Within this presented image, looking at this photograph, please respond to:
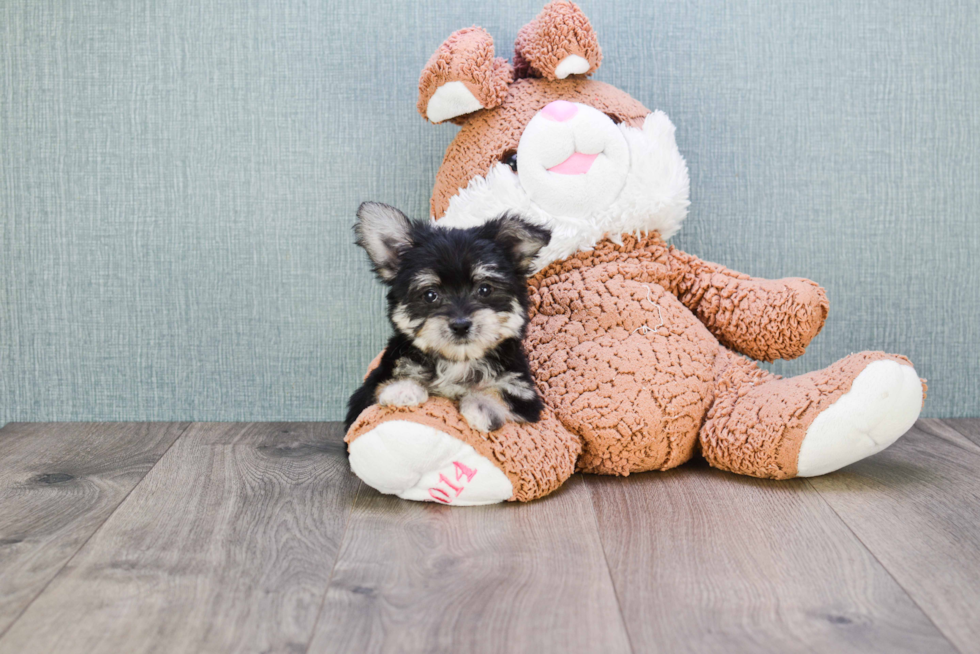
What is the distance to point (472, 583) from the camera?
142cm

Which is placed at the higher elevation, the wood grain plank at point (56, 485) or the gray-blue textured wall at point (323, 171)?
the gray-blue textured wall at point (323, 171)

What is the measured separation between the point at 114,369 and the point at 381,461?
3.89ft

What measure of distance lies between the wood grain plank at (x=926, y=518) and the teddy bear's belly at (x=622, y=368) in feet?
1.19

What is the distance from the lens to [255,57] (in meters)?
2.37

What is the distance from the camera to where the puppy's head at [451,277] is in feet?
5.36

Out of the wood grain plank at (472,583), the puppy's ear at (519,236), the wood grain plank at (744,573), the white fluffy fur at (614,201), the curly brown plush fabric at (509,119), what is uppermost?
the curly brown plush fabric at (509,119)

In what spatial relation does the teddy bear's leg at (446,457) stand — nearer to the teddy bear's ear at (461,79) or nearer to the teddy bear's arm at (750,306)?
the teddy bear's arm at (750,306)

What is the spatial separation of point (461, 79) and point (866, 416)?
121 cm

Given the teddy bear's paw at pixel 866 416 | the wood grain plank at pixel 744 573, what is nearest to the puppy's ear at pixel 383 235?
the wood grain plank at pixel 744 573

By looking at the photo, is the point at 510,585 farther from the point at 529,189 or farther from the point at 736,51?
the point at 736,51

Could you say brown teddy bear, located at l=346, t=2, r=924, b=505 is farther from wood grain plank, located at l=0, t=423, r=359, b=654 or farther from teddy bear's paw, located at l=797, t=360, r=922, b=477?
wood grain plank, located at l=0, t=423, r=359, b=654

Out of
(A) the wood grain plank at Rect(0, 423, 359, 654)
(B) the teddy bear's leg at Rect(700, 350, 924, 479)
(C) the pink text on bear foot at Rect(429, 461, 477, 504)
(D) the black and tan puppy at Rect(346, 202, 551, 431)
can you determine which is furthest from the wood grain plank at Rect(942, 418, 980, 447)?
(A) the wood grain plank at Rect(0, 423, 359, 654)

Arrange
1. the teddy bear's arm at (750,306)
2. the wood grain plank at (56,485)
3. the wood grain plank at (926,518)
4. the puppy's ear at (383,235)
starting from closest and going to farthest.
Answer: the wood grain plank at (926,518) → the wood grain plank at (56,485) → the puppy's ear at (383,235) → the teddy bear's arm at (750,306)

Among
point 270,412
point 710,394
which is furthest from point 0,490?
point 710,394
